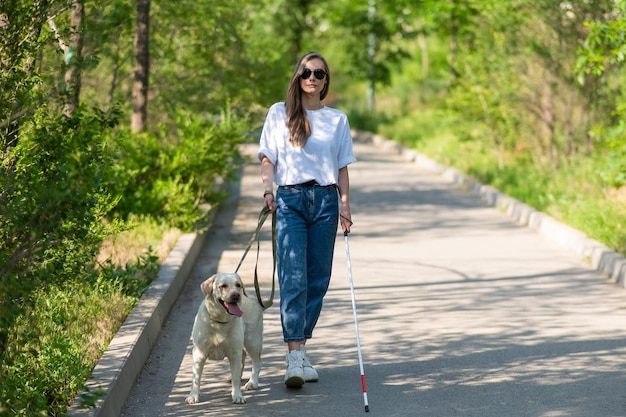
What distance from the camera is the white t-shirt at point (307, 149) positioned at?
7.05 m

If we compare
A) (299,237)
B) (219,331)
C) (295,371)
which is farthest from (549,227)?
(219,331)

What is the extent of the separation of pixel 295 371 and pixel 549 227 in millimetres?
7462

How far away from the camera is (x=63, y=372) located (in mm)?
6254

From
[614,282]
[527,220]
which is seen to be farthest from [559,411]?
[527,220]

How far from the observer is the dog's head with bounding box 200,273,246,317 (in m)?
6.43

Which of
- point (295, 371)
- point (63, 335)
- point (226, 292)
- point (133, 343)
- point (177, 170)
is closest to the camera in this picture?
point (226, 292)

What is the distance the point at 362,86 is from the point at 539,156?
45.6 meters

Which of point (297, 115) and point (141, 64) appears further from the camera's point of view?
point (141, 64)

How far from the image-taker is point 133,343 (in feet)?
24.1

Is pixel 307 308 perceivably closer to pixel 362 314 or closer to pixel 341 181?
pixel 341 181

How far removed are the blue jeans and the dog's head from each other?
578 mm

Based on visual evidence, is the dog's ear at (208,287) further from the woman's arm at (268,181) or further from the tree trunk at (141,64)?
the tree trunk at (141,64)

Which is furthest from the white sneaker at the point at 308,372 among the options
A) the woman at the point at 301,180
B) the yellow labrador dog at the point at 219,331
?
the yellow labrador dog at the point at 219,331

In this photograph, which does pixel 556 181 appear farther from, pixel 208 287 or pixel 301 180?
pixel 208 287
